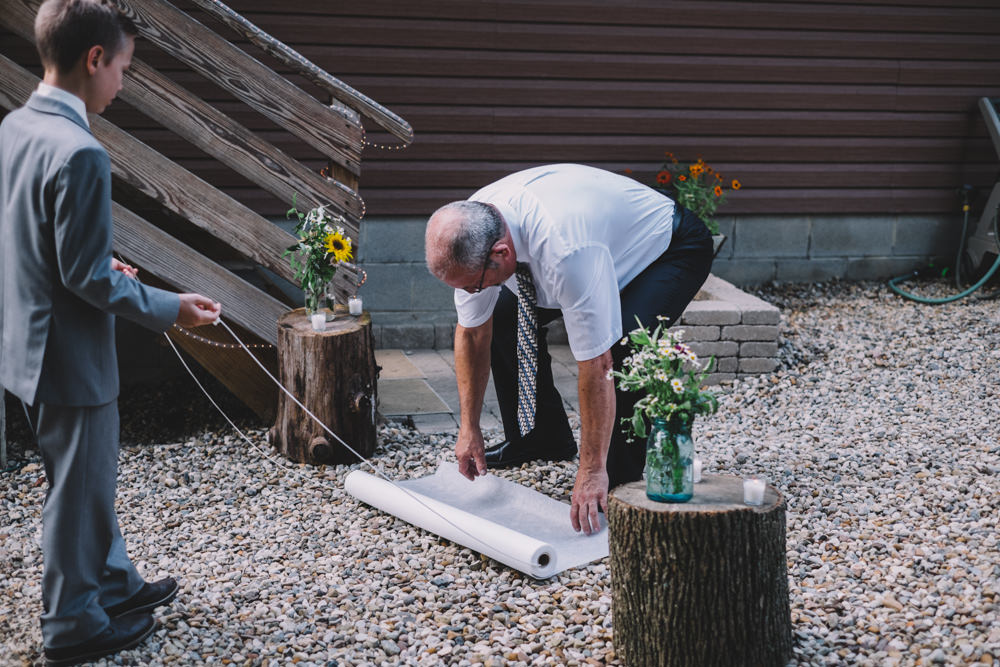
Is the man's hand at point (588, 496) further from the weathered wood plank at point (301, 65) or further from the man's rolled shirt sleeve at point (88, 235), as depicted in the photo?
the weathered wood plank at point (301, 65)

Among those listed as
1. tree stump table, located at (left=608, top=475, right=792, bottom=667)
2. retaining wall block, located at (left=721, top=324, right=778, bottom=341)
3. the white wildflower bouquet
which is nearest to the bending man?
the white wildflower bouquet

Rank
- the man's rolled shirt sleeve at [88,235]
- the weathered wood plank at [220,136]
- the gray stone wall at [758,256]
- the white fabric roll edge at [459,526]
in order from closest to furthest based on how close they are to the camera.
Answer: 1. the man's rolled shirt sleeve at [88,235]
2. the white fabric roll edge at [459,526]
3. the weathered wood plank at [220,136]
4. the gray stone wall at [758,256]

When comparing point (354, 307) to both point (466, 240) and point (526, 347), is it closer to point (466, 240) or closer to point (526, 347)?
point (526, 347)

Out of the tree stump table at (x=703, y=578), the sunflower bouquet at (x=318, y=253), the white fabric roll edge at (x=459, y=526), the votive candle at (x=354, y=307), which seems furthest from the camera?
the votive candle at (x=354, y=307)

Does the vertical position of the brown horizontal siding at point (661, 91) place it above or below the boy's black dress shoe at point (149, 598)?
above

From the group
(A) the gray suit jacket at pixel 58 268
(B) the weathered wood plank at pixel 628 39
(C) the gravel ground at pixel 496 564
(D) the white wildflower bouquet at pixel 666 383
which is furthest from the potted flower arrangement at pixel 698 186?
(A) the gray suit jacket at pixel 58 268

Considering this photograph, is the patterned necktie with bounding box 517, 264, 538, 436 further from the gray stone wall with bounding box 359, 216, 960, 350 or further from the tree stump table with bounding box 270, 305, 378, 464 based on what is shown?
the gray stone wall with bounding box 359, 216, 960, 350

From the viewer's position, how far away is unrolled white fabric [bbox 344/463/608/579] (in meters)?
3.24

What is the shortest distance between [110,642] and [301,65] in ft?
8.84

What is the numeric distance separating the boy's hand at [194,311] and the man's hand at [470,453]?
1.32m

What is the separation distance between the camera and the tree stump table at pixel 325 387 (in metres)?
4.36

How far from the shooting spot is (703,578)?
256cm

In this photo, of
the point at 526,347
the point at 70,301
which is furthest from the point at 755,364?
the point at 70,301

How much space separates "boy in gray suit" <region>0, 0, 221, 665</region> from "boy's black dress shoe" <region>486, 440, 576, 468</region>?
191 centimetres
